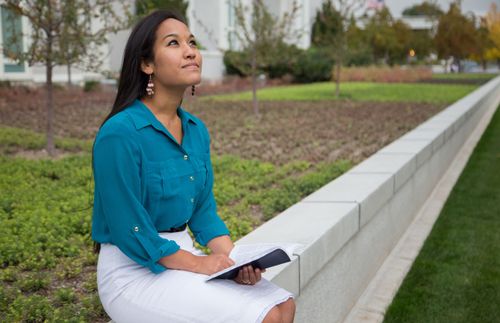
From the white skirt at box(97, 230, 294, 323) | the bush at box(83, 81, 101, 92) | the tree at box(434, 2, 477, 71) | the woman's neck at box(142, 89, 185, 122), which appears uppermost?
the tree at box(434, 2, 477, 71)

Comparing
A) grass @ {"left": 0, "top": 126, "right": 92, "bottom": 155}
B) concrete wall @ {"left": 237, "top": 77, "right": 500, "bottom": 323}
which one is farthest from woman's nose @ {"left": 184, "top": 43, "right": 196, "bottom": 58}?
grass @ {"left": 0, "top": 126, "right": 92, "bottom": 155}

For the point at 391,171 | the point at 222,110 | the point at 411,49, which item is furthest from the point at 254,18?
the point at 411,49

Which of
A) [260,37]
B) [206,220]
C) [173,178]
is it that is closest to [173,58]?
[173,178]

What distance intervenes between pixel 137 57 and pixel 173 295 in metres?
0.89

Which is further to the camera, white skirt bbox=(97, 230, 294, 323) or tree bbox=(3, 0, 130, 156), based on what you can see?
tree bbox=(3, 0, 130, 156)

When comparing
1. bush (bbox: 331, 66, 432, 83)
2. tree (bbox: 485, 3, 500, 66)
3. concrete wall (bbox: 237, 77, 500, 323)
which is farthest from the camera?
tree (bbox: 485, 3, 500, 66)

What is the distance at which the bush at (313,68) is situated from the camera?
32844 millimetres

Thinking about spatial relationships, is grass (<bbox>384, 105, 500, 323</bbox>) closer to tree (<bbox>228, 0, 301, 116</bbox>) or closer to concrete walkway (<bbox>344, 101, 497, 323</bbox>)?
concrete walkway (<bbox>344, 101, 497, 323</bbox>)

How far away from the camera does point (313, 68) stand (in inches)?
1299

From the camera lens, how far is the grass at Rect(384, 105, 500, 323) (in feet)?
13.2

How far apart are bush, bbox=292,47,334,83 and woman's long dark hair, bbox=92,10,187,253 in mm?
30630

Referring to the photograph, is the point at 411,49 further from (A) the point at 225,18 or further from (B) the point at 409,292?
(B) the point at 409,292

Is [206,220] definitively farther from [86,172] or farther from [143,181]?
[86,172]

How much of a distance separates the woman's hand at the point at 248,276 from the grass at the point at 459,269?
2.02 meters
